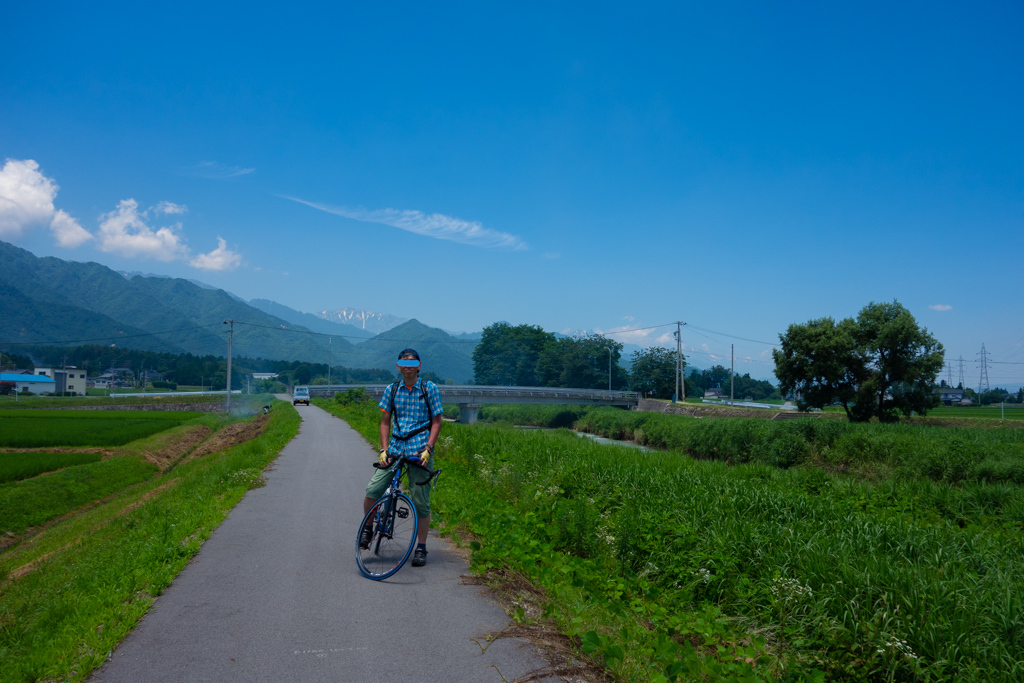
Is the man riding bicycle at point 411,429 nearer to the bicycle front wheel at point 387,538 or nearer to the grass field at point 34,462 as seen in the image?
the bicycle front wheel at point 387,538

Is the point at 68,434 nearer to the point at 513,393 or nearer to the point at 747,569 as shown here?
the point at 747,569

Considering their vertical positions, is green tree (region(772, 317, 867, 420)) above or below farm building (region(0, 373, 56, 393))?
above

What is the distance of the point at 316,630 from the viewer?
428 centimetres

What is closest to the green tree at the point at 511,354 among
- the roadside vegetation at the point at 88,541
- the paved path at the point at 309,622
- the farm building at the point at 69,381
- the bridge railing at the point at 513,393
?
the bridge railing at the point at 513,393

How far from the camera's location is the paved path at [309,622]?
12.1 ft

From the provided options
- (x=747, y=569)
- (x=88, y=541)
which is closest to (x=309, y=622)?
(x=747, y=569)

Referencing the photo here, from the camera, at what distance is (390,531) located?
5.75 meters

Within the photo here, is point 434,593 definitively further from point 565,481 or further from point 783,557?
point 565,481

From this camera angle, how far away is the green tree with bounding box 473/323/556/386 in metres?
110

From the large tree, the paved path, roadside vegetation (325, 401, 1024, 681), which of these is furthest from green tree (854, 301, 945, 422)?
the paved path

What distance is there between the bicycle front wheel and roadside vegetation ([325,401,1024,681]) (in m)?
0.77

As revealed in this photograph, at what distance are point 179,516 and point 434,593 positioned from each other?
4.70 metres

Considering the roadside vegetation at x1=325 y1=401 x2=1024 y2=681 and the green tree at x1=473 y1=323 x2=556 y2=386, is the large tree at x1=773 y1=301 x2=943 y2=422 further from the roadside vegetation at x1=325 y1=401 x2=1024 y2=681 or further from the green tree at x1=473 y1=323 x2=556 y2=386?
the green tree at x1=473 y1=323 x2=556 y2=386

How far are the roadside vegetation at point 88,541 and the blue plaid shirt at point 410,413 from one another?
2.31m
